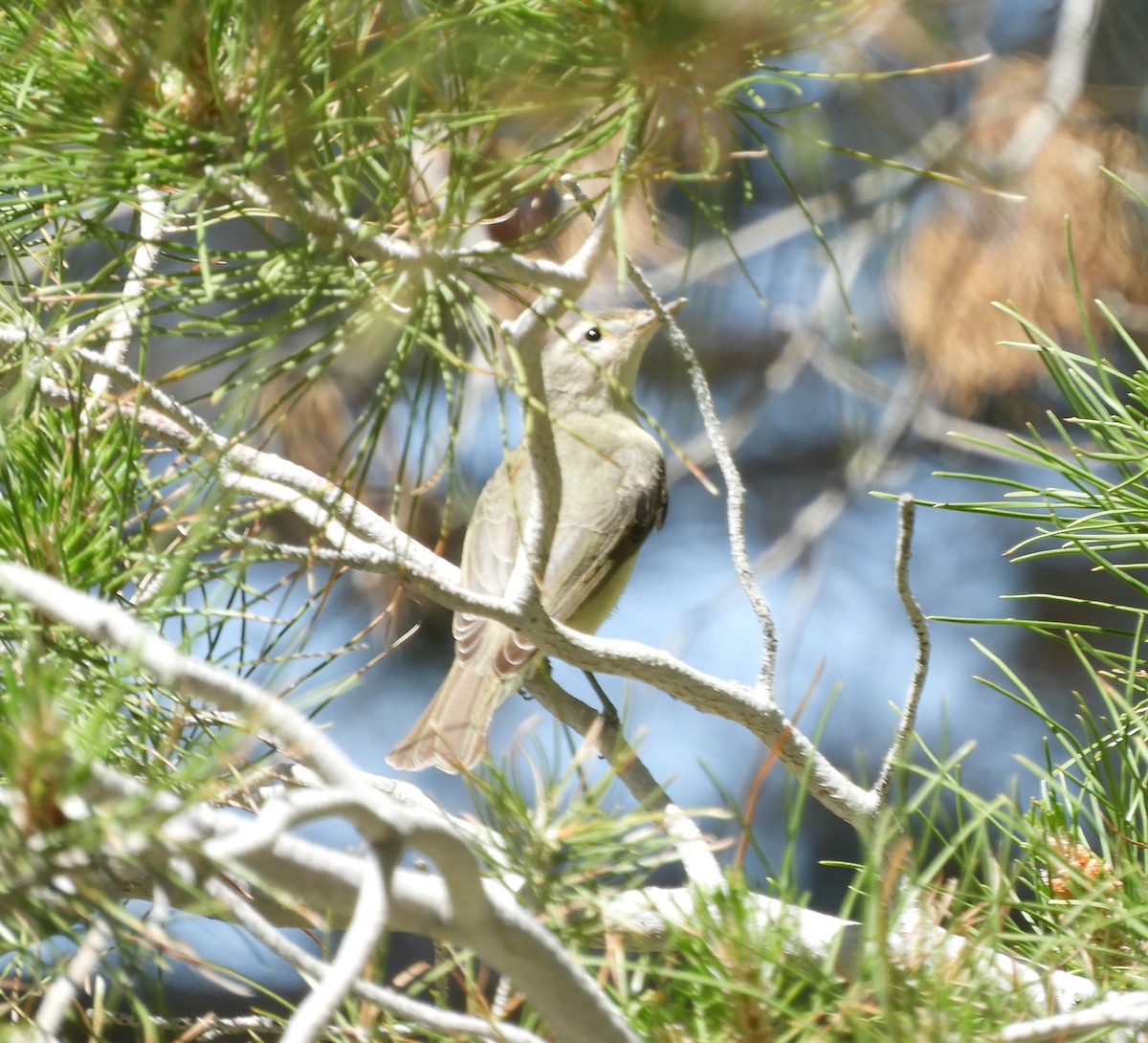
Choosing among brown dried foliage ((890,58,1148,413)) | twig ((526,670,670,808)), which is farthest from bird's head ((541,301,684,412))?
twig ((526,670,670,808))

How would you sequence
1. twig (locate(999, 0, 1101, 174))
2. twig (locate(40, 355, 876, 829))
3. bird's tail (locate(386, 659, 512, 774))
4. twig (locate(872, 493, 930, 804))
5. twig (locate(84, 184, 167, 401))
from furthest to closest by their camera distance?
twig (locate(999, 0, 1101, 174)) → bird's tail (locate(386, 659, 512, 774)) → twig (locate(40, 355, 876, 829)) → twig (locate(872, 493, 930, 804)) → twig (locate(84, 184, 167, 401))

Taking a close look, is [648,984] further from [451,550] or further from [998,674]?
[998,674]

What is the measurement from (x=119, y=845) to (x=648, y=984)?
1328 millimetres

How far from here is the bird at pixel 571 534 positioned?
3.03 metres

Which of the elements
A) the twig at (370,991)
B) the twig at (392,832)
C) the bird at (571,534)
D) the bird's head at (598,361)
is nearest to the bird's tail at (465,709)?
the bird at (571,534)

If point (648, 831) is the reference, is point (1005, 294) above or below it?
above

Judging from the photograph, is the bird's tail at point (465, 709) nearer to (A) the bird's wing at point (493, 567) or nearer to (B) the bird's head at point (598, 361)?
(A) the bird's wing at point (493, 567)

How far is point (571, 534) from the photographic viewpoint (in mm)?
3523

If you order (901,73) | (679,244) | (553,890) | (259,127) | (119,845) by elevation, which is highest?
(679,244)

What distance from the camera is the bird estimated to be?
3.03m

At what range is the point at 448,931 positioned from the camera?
39.7 inches

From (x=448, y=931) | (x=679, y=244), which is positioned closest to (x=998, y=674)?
(x=679, y=244)

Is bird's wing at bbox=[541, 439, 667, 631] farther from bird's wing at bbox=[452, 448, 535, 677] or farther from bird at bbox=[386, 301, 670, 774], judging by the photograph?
bird's wing at bbox=[452, 448, 535, 677]

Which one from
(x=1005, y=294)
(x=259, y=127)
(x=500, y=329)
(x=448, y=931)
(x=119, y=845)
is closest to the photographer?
(x=119, y=845)
